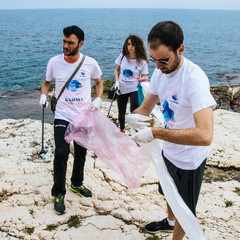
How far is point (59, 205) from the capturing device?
455cm

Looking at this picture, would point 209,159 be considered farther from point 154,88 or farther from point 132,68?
point 154,88

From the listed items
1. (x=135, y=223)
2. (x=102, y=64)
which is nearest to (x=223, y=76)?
(x=102, y=64)

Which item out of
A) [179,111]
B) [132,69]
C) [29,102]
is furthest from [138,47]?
[29,102]

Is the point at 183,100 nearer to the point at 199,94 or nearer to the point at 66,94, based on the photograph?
the point at 199,94

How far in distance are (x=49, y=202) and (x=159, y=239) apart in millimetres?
1770

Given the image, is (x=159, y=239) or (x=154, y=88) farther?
(x=159, y=239)

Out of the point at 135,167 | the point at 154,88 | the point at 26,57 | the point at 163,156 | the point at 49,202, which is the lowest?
the point at 26,57

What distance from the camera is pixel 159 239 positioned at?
4.05m

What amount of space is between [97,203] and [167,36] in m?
3.04

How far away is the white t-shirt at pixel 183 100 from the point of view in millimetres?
2689

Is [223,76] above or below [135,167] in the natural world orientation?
below

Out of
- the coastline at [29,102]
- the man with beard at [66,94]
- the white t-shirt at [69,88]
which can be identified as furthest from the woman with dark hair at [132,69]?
the coastline at [29,102]

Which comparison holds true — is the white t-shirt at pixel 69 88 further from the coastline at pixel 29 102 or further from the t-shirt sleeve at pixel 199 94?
the coastline at pixel 29 102

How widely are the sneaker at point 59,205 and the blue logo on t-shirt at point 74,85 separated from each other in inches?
60.1
